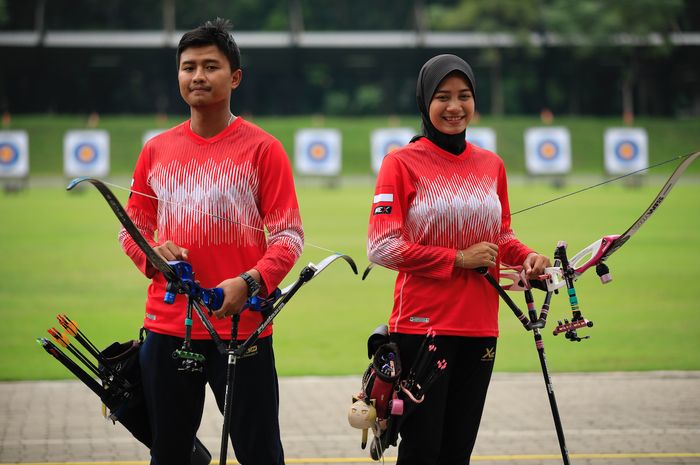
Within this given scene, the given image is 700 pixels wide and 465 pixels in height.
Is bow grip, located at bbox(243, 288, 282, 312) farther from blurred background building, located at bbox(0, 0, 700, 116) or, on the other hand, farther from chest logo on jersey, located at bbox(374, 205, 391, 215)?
blurred background building, located at bbox(0, 0, 700, 116)

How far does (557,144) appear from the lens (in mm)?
32375

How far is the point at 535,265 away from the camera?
3.75 m

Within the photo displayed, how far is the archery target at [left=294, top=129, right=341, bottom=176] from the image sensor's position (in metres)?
32.0

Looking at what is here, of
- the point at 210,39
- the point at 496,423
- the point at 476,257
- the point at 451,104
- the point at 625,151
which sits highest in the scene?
the point at 210,39

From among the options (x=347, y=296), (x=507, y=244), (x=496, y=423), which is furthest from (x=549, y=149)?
(x=507, y=244)

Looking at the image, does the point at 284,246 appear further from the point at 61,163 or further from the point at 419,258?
the point at 61,163

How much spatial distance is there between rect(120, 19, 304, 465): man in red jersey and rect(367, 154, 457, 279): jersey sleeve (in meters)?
0.26

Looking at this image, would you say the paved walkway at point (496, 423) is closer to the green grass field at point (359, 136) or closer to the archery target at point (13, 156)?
the archery target at point (13, 156)

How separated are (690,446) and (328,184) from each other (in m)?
24.8

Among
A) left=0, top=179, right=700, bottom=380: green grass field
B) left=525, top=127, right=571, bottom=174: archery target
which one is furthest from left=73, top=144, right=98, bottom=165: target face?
left=525, top=127, right=571, bottom=174: archery target

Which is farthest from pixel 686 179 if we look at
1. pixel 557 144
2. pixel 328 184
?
pixel 328 184

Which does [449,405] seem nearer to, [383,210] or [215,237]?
[383,210]

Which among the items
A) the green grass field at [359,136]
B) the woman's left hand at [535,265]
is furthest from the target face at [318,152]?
the woman's left hand at [535,265]

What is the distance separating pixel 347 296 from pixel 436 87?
7.47 m
